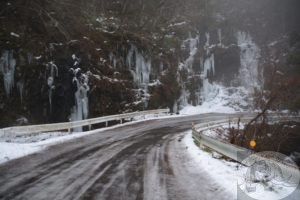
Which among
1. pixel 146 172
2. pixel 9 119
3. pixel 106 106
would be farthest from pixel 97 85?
pixel 146 172

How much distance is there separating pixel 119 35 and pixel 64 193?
32.4 meters

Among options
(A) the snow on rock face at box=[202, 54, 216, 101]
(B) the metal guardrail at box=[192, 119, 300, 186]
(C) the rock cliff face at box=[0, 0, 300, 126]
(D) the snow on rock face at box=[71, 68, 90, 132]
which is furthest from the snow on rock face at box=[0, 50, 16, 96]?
(A) the snow on rock face at box=[202, 54, 216, 101]

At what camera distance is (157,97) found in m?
38.7

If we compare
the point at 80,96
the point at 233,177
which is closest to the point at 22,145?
the point at 233,177

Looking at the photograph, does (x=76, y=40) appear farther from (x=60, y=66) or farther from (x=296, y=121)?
(x=296, y=121)

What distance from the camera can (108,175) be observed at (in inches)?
350

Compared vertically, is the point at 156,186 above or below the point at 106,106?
below

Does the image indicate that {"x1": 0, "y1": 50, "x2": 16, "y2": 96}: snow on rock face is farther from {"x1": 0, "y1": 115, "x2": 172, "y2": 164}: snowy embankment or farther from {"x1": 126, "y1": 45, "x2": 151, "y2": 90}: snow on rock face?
{"x1": 126, "y1": 45, "x2": 151, "y2": 90}: snow on rock face

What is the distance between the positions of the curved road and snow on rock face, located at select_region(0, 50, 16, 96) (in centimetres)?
1586

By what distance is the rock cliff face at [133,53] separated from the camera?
28.4 meters

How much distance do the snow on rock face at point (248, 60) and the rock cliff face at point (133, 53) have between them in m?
0.17

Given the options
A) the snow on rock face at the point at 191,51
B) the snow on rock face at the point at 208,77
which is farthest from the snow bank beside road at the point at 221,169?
the snow on rock face at the point at 191,51

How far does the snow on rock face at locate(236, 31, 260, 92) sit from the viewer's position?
168 feet

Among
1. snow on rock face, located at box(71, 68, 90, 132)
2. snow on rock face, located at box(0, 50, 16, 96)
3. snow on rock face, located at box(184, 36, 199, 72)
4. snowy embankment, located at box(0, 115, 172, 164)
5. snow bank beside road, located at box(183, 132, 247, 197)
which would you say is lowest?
snow bank beside road, located at box(183, 132, 247, 197)
